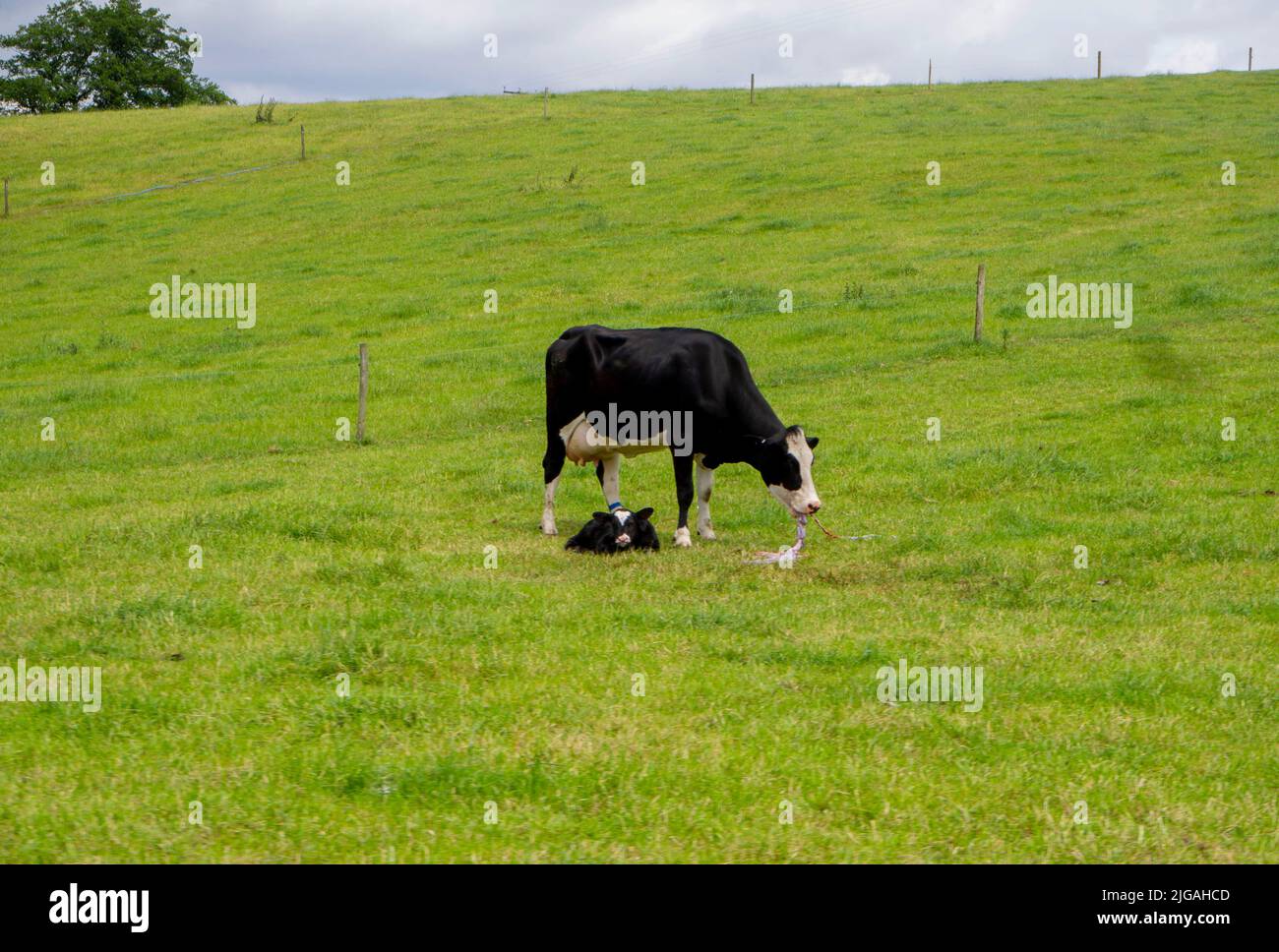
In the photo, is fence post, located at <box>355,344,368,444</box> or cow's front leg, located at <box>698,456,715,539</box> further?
fence post, located at <box>355,344,368,444</box>

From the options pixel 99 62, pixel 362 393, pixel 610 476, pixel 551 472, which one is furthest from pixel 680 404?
pixel 99 62

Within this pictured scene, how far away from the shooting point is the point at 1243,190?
1481 inches

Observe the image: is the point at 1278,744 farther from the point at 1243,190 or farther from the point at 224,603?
the point at 1243,190

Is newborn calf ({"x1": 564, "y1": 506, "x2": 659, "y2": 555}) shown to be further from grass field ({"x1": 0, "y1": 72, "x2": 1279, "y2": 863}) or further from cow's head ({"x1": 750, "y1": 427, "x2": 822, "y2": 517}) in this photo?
cow's head ({"x1": 750, "y1": 427, "x2": 822, "y2": 517})

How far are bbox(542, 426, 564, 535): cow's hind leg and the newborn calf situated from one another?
1.29 m

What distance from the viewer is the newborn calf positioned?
42.3ft

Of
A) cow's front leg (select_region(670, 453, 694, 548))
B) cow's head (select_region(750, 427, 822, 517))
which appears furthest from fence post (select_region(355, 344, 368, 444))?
cow's head (select_region(750, 427, 822, 517))

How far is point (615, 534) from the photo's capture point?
12.9 meters

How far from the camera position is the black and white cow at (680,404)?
44.5ft

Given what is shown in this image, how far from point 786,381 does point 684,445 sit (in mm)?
10400

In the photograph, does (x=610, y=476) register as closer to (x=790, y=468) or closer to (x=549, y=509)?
(x=549, y=509)
